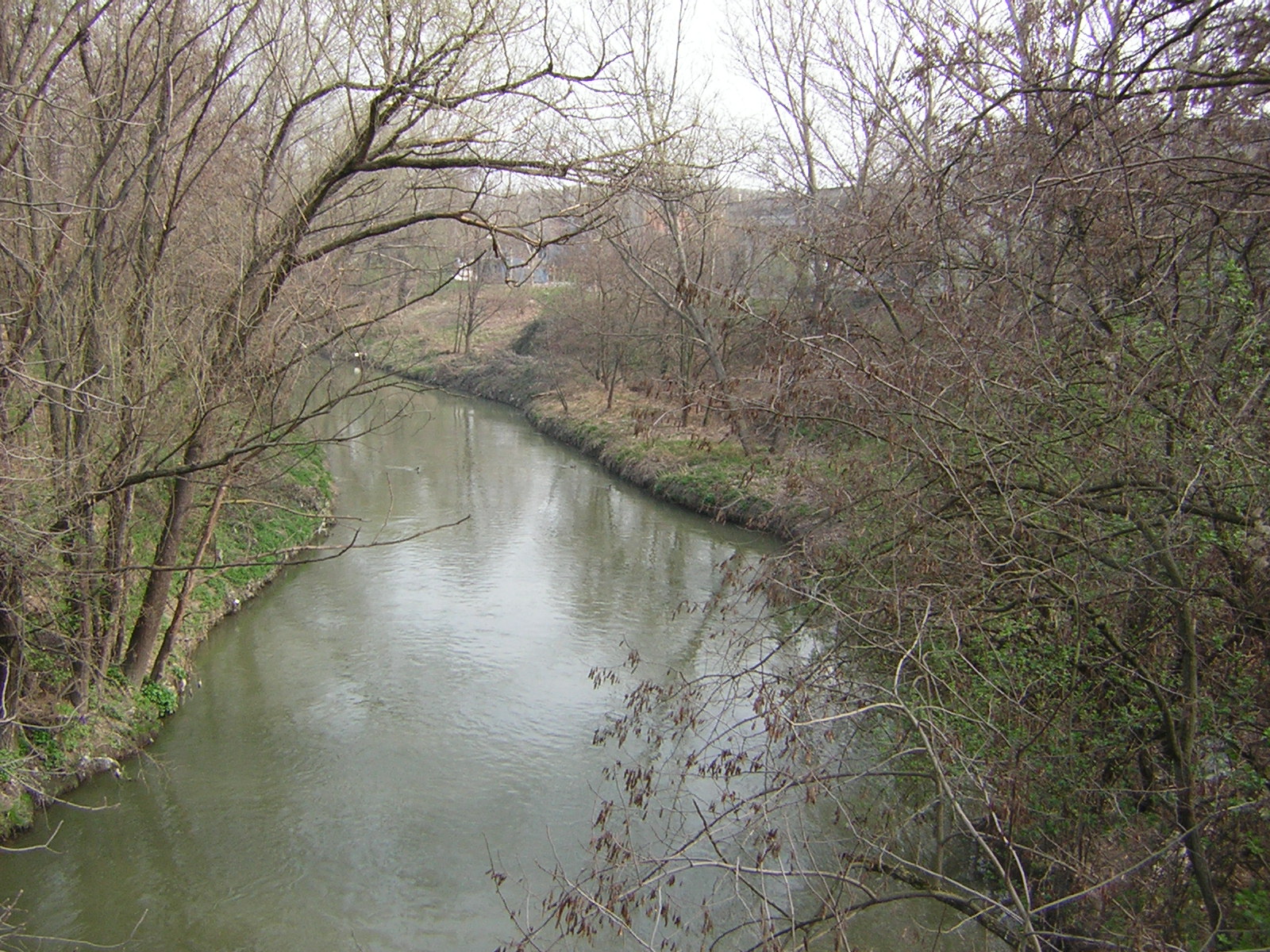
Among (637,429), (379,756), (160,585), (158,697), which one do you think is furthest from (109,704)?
(637,429)

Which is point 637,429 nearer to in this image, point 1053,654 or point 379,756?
point 1053,654

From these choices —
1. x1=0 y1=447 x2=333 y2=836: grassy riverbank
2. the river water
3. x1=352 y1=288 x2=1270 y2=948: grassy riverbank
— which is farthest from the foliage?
x1=352 y1=288 x2=1270 y2=948: grassy riverbank

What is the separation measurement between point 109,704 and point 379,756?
2340mm

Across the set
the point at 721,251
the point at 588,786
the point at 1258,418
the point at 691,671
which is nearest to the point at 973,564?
the point at 1258,418

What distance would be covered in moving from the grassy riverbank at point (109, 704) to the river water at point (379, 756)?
200 millimetres

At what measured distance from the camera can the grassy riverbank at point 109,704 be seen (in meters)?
6.97

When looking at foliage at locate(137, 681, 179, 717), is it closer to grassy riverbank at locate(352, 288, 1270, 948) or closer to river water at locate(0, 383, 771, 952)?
river water at locate(0, 383, 771, 952)

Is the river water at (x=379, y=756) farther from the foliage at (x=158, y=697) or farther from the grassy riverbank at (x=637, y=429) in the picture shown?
the grassy riverbank at (x=637, y=429)

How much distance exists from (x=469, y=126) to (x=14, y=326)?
3592 millimetres

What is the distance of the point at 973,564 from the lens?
4.81m

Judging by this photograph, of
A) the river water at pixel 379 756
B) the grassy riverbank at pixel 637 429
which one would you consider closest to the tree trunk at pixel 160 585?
the river water at pixel 379 756

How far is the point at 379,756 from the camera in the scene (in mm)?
8555

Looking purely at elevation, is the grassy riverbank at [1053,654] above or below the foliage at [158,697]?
above

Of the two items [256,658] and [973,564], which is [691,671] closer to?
[256,658]
